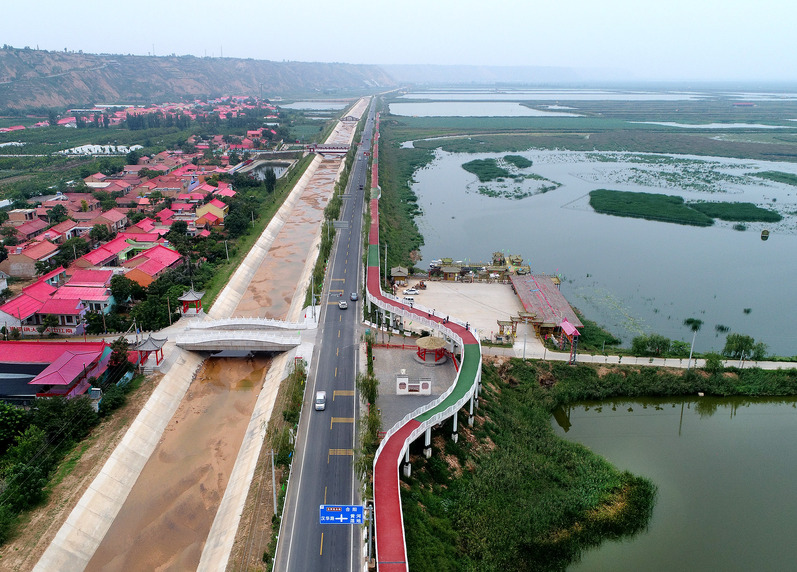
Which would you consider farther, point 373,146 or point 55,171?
point 373,146

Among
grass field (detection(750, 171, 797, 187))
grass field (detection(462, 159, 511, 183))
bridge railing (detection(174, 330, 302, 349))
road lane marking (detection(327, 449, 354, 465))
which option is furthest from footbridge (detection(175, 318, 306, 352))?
grass field (detection(750, 171, 797, 187))

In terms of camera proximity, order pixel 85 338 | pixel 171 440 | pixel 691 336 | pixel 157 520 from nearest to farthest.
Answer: pixel 157 520 → pixel 171 440 → pixel 85 338 → pixel 691 336

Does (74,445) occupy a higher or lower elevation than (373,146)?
lower

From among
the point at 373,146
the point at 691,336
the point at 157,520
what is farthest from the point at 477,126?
the point at 157,520

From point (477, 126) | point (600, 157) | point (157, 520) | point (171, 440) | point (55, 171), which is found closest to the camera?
point (157, 520)

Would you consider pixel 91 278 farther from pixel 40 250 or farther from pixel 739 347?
pixel 739 347

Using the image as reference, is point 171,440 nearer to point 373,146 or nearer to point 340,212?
point 340,212

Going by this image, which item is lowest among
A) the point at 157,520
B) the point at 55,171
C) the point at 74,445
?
the point at 157,520

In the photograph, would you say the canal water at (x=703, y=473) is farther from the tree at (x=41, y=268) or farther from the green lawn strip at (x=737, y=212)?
the green lawn strip at (x=737, y=212)
